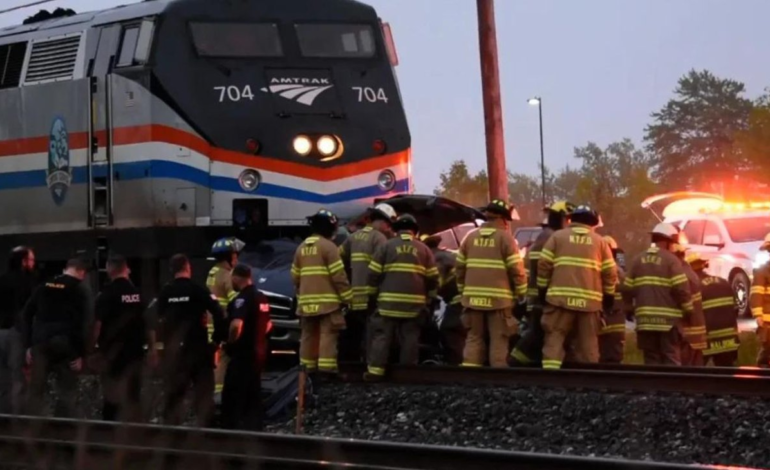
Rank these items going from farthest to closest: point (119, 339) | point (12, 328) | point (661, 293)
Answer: point (661, 293)
point (12, 328)
point (119, 339)

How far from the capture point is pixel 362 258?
14.4 m

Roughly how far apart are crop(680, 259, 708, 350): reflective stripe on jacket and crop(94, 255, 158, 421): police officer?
5.13m

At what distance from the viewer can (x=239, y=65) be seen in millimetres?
16656

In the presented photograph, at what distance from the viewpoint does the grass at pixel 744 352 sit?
17.7 meters

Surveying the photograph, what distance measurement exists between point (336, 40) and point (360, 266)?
3.86 metres

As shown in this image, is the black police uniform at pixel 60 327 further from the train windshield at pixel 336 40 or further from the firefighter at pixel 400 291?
the train windshield at pixel 336 40

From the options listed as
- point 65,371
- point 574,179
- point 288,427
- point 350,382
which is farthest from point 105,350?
point 574,179

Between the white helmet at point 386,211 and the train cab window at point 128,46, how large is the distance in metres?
3.67

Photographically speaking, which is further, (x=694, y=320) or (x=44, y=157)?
(x=44, y=157)

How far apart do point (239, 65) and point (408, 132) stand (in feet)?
7.39

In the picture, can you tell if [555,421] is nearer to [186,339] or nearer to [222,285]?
[186,339]

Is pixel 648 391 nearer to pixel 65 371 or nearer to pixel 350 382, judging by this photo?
pixel 350 382

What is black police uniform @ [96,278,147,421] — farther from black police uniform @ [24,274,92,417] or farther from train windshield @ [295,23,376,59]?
train windshield @ [295,23,376,59]

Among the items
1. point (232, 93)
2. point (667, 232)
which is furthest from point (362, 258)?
point (232, 93)
